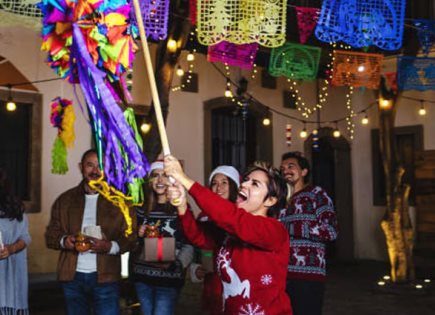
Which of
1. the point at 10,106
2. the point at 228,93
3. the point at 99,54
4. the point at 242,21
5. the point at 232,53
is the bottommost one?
the point at 99,54

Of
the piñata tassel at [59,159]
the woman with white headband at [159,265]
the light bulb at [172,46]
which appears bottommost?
the woman with white headband at [159,265]

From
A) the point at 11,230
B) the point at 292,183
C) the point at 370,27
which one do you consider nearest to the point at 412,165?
the point at 370,27

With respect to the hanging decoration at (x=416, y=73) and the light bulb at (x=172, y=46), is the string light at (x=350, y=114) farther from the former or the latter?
the light bulb at (x=172, y=46)

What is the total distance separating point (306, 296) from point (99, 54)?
243cm

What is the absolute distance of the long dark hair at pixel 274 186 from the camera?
9.30 feet

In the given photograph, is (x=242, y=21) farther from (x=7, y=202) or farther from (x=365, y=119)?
(x=365, y=119)

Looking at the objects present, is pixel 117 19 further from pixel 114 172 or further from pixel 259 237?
pixel 259 237

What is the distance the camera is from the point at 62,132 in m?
7.20

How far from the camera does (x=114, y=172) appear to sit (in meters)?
2.97

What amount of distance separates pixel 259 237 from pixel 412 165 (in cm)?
1050

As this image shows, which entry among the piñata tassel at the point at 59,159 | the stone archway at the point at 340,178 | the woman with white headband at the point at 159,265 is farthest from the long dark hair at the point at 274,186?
the stone archway at the point at 340,178

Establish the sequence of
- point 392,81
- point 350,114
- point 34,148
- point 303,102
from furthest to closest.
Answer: point 350,114, point 303,102, point 392,81, point 34,148

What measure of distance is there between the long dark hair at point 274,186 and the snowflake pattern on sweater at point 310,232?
147cm

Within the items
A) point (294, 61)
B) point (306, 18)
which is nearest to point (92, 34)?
point (306, 18)
